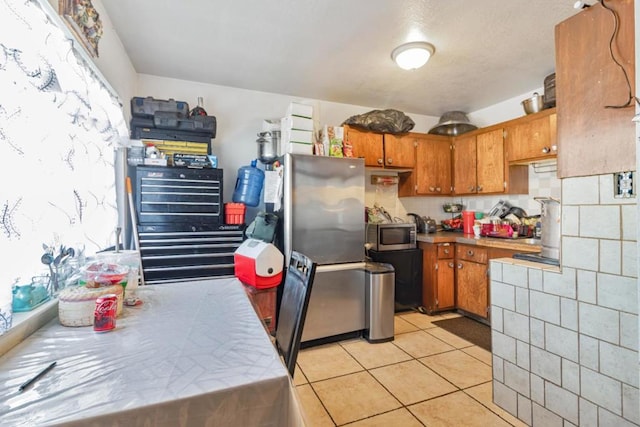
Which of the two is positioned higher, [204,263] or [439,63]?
[439,63]

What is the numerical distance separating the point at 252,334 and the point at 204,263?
4.86ft

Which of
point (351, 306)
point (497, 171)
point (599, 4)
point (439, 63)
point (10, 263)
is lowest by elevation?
point (351, 306)

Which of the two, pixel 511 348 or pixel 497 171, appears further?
pixel 497 171

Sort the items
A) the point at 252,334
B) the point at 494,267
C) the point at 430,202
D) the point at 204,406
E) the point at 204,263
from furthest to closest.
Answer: the point at 430,202, the point at 204,263, the point at 494,267, the point at 252,334, the point at 204,406

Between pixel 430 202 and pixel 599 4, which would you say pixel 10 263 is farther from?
pixel 430 202

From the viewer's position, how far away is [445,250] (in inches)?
129

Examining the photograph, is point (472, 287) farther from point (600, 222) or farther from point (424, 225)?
point (600, 222)

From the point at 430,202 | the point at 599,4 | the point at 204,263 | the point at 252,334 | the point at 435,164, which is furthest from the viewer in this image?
the point at 430,202

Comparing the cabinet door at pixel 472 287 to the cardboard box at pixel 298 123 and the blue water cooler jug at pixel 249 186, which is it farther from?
the blue water cooler jug at pixel 249 186

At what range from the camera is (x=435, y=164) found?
3.75 metres

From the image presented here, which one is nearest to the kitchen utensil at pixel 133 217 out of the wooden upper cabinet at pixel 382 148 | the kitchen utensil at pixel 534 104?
the wooden upper cabinet at pixel 382 148

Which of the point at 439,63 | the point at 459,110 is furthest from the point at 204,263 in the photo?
the point at 459,110

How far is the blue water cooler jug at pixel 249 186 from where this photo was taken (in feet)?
9.53

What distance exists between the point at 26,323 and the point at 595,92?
2.39 meters
